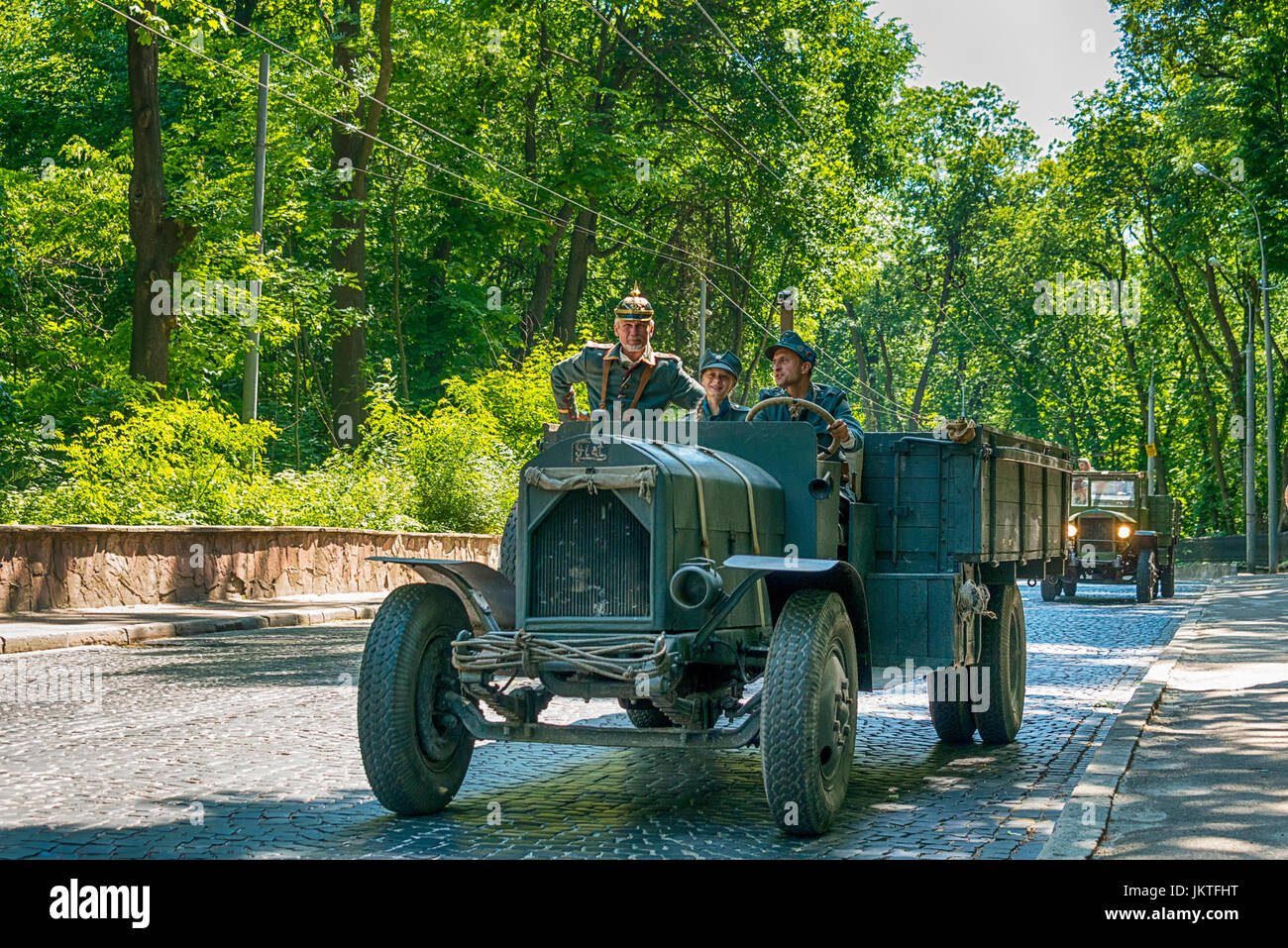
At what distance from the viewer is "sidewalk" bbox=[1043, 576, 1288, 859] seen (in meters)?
5.82

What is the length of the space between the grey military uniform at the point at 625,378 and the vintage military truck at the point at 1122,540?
19041mm

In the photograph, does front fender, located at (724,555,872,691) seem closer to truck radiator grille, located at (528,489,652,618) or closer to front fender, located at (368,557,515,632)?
truck radiator grille, located at (528,489,652,618)

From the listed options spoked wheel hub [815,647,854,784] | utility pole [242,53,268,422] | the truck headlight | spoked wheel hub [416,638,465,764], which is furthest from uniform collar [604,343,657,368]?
utility pole [242,53,268,422]

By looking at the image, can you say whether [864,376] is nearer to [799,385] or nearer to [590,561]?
[799,385]

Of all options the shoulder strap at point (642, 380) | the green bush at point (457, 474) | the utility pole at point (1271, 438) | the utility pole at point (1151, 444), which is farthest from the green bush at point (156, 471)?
the utility pole at point (1151, 444)

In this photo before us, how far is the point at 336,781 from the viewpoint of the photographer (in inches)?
290

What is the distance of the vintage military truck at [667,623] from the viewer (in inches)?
243

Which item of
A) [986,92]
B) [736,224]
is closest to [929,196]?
[986,92]

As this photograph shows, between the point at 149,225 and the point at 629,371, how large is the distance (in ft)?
57.4

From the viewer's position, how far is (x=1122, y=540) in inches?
1124

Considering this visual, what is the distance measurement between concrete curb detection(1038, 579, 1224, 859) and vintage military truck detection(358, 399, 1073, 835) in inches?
36.9

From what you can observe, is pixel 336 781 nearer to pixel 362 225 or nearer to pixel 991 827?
pixel 991 827

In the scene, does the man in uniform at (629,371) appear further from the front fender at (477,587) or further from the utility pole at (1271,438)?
the utility pole at (1271,438)

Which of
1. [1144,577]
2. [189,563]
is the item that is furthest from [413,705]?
[1144,577]
